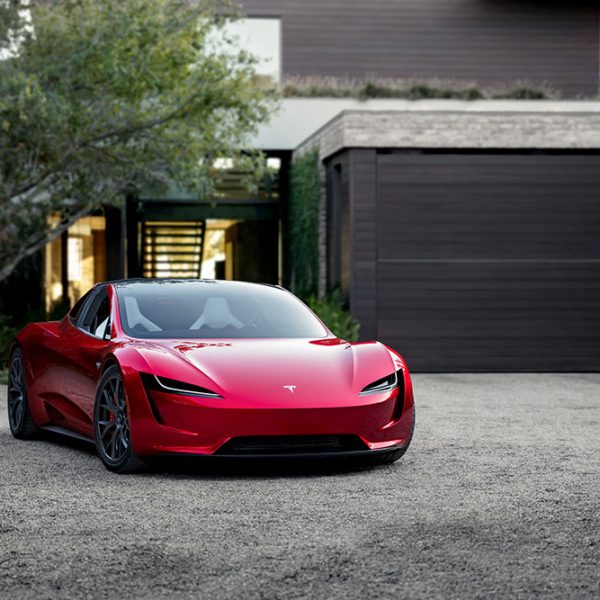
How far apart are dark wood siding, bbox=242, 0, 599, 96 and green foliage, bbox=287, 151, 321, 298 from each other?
528cm

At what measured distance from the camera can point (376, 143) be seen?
754 inches

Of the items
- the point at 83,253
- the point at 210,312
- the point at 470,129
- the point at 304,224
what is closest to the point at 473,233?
the point at 470,129

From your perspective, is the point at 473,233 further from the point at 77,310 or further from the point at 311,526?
the point at 311,526

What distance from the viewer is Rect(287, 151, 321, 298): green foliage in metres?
22.6

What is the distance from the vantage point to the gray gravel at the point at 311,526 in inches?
198

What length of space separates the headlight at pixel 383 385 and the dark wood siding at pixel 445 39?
21.9 m

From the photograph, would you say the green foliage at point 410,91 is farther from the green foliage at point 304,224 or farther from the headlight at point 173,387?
the headlight at point 173,387

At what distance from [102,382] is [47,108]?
860cm

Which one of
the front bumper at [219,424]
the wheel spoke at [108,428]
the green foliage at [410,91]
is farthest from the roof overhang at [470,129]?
the front bumper at [219,424]

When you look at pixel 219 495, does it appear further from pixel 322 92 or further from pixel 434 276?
pixel 322 92

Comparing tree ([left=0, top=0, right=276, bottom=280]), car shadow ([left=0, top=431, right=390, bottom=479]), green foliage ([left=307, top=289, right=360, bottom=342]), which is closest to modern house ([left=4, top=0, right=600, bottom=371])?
green foliage ([left=307, top=289, right=360, bottom=342])

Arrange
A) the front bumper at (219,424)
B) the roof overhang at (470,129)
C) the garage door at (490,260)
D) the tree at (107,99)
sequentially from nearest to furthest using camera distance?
the front bumper at (219,424) < the tree at (107,99) < the roof overhang at (470,129) < the garage door at (490,260)

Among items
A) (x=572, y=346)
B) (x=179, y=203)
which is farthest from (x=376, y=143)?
(x=179, y=203)

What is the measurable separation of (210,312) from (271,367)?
4.02 feet
